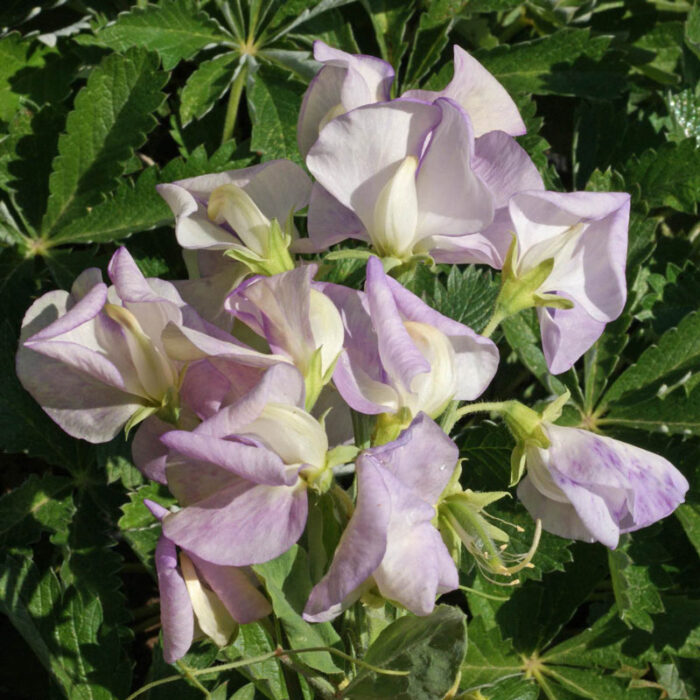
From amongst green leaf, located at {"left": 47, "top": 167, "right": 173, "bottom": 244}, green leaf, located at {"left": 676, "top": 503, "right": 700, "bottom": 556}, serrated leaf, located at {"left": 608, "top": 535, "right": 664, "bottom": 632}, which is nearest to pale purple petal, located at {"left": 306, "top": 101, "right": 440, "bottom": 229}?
green leaf, located at {"left": 47, "top": 167, "right": 173, "bottom": 244}

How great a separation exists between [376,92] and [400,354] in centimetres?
30

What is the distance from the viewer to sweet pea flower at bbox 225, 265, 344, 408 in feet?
2.37

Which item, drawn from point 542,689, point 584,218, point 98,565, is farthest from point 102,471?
point 584,218

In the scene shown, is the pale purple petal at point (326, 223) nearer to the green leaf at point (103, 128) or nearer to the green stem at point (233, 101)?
the green leaf at point (103, 128)

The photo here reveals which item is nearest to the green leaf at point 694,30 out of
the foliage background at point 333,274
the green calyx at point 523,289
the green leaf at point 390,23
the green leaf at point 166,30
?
the foliage background at point 333,274

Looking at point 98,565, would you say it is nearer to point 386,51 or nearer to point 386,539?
point 386,539

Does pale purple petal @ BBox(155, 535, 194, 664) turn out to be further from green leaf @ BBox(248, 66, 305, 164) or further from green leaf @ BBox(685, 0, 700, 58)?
green leaf @ BBox(685, 0, 700, 58)

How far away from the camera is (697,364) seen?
1.38 meters

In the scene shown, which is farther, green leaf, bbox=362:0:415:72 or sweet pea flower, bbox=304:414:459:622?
green leaf, bbox=362:0:415:72

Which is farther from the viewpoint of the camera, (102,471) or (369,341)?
(102,471)

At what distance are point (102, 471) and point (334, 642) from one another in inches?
26.5

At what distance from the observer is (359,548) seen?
0.67 metres

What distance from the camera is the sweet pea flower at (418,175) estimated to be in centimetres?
80

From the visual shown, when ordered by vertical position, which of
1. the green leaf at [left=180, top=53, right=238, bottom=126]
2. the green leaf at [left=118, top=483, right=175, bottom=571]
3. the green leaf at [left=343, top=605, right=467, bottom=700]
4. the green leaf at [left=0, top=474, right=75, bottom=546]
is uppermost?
the green leaf at [left=180, top=53, right=238, bottom=126]
